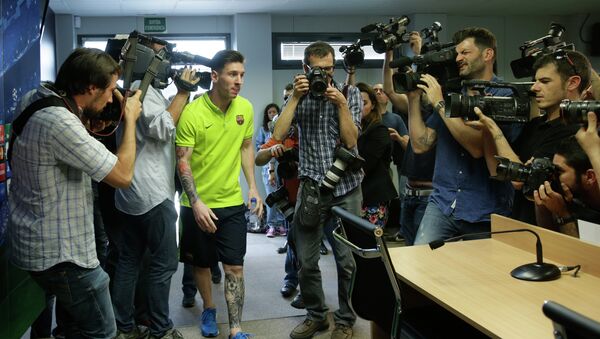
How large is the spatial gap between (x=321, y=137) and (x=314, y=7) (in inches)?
163

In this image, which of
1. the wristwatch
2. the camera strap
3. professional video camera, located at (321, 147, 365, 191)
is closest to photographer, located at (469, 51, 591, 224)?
the wristwatch

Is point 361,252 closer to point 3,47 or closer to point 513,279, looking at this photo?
point 513,279

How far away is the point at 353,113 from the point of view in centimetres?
291

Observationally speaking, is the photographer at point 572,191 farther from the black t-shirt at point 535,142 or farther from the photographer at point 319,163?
the photographer at point 319,163

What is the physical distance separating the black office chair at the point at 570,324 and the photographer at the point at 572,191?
3.52ft

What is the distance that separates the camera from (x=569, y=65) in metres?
2.27

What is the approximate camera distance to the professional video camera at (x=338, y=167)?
2768 mm

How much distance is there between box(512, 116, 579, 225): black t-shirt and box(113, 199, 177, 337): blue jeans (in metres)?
1.56

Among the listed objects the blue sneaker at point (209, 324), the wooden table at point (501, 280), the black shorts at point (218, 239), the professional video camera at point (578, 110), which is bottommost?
the blue sneaker at point (209, 324)

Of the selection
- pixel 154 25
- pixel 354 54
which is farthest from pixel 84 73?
pixel 154 25


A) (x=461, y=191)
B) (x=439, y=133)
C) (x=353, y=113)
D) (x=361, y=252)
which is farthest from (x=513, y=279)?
(x=353, y=113)

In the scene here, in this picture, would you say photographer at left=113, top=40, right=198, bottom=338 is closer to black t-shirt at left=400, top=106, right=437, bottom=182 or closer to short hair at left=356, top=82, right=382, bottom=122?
short hair at left=356, top=82, right=382, bottom=122

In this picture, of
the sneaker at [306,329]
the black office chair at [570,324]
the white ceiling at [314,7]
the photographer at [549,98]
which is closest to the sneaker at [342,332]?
the sneaker at [306,329]

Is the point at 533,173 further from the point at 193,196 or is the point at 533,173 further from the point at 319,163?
the point at 193,196
